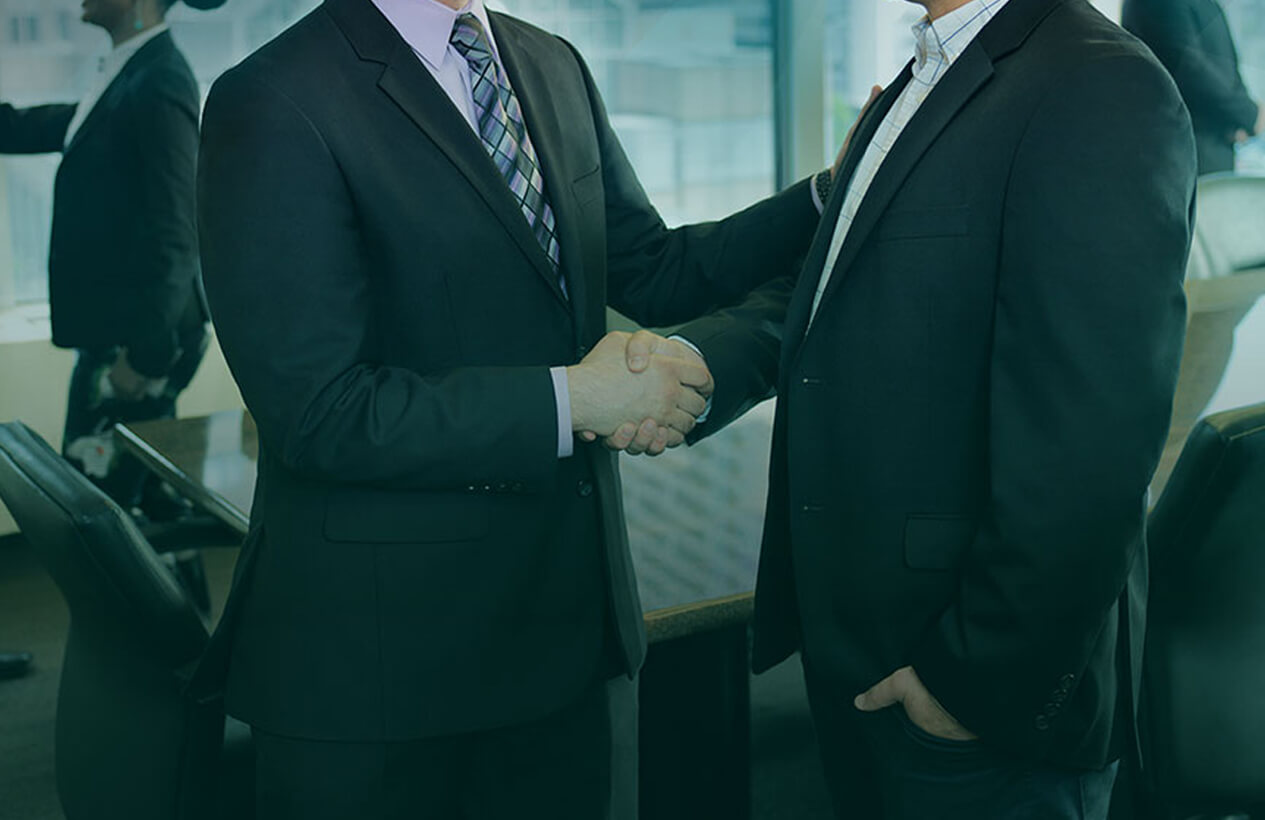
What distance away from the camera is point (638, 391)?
4.41 ft

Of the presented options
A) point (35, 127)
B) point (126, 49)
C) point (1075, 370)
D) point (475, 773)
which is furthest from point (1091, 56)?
point (35, 127)

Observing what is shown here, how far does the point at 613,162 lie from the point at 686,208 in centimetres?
451

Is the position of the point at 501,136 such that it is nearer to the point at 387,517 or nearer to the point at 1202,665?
the point at 387,517

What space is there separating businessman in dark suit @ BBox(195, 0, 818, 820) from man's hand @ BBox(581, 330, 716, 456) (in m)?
0.01

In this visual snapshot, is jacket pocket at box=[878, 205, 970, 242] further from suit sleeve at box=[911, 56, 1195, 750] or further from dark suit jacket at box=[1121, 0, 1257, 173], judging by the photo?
dark suit jacket at box=[1121, 0, 1257, 173]

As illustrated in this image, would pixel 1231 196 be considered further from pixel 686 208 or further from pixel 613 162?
pixel 613 162

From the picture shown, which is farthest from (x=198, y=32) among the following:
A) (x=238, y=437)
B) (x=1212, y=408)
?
(x=1212, y=408)

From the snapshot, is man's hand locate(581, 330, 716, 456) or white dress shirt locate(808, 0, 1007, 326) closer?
white dress shirt locate(808, 0, 1007, 326)

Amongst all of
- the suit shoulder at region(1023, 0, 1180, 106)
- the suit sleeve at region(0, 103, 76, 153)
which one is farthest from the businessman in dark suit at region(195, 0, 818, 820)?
the suit sleeve at region(0, 103, 76, 153)

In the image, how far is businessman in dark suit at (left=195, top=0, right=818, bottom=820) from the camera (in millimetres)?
1181

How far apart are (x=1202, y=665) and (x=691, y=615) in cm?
72

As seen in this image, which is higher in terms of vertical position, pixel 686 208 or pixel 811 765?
pixel 686 208

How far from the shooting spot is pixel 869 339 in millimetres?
Answer: 1157

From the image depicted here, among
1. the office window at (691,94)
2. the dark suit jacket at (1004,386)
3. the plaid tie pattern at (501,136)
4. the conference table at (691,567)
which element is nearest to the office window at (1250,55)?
the conference table at (691,567)
